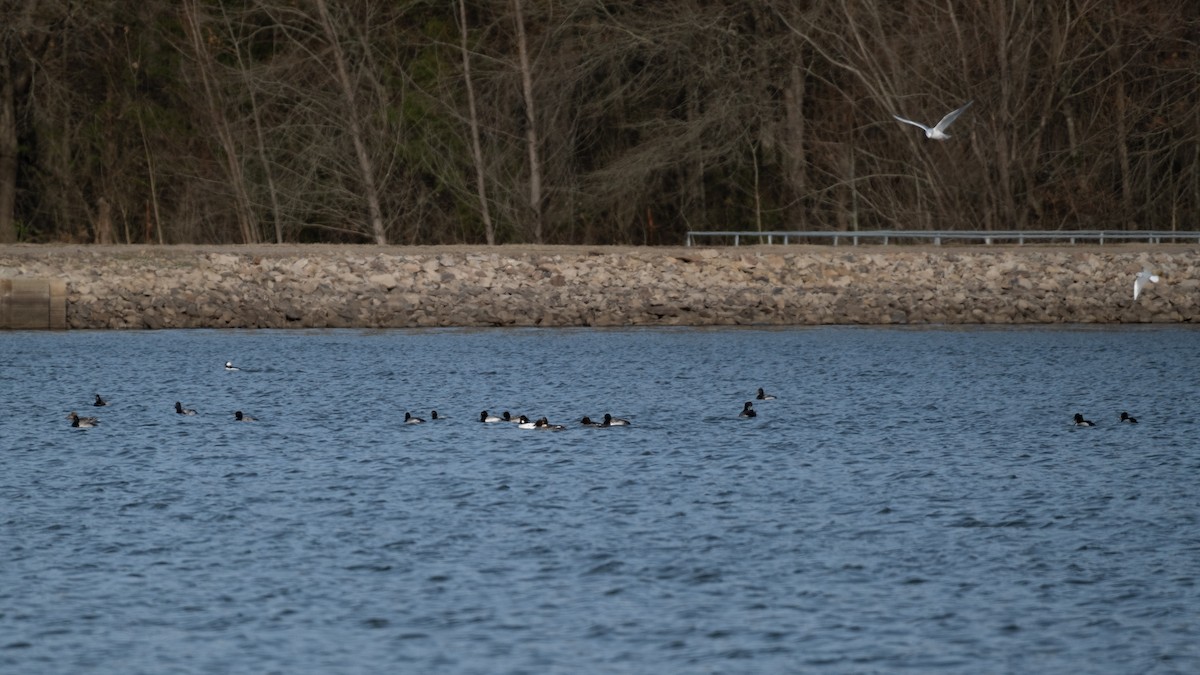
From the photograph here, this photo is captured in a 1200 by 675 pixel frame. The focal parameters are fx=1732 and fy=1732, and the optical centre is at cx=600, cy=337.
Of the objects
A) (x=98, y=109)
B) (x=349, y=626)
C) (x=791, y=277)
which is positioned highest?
(x=98, y=109)

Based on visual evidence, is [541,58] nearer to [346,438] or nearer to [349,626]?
[346,438]

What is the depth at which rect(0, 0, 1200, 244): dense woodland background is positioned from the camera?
49031mm

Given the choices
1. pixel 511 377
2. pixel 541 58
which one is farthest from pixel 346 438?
pixel 541 58

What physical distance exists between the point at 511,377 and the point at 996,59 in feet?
73.6

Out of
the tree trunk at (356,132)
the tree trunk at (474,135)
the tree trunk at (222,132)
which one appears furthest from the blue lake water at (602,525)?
the tree trunk at (222,132)

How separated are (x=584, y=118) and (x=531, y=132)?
232cm

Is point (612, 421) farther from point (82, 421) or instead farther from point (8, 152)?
point (8, 152)

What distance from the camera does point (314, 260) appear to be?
41438mm

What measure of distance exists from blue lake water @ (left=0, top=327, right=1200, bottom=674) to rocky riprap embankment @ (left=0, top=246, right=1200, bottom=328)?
10021mm

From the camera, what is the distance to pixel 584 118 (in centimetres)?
5250

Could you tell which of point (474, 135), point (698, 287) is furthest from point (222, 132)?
point (698, 287)

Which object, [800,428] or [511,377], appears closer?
[800,428]

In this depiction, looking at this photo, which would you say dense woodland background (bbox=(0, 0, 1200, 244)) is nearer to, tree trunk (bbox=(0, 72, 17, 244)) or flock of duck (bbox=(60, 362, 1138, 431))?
tree trunk (bbox=(0, 72, 17, 244))

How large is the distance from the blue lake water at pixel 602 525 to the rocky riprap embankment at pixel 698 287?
32.9 ft
